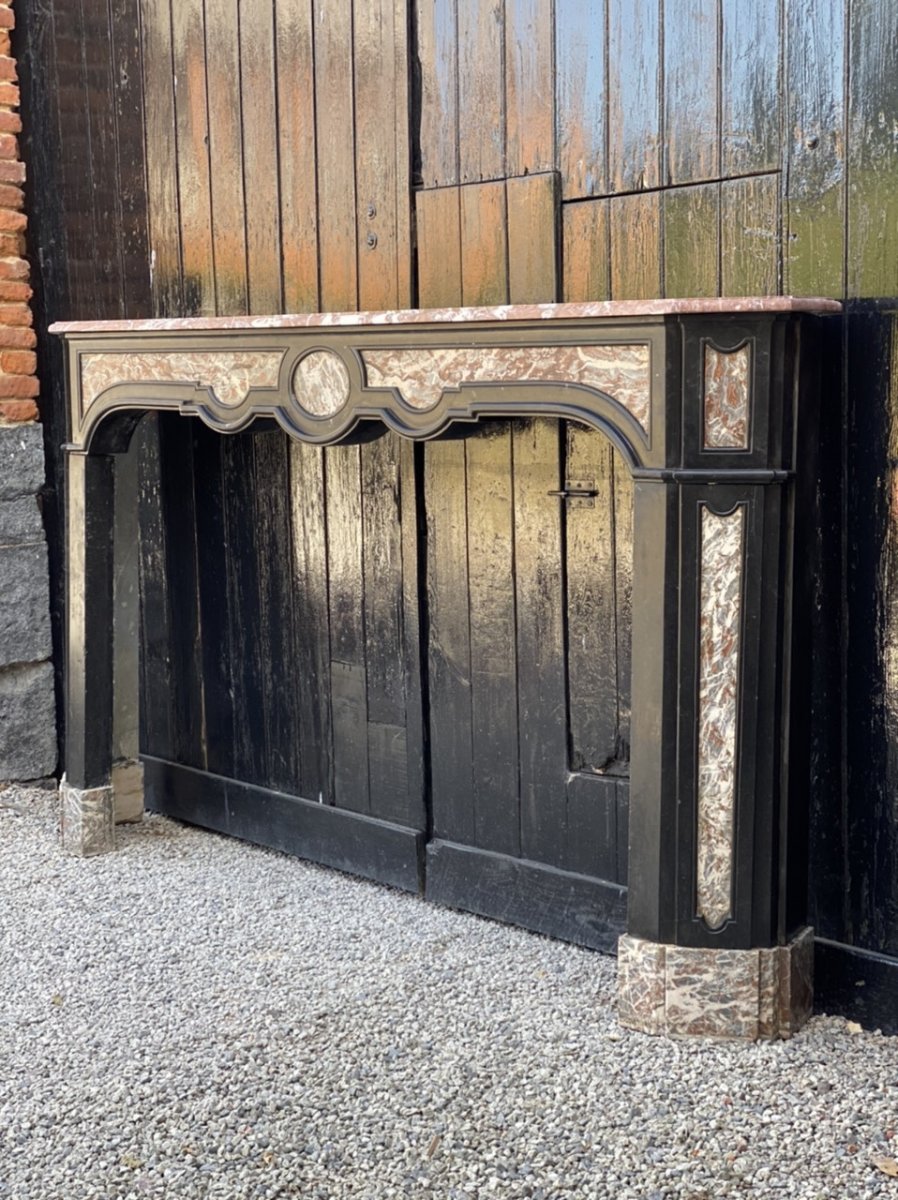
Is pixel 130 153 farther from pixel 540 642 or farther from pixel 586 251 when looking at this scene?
pixel 540 642

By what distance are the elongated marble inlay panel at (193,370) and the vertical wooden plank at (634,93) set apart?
100cm

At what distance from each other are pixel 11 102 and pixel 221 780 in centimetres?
247

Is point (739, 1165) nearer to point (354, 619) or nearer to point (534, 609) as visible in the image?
point (534, 609)

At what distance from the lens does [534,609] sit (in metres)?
3.79

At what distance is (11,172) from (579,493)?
2.67 metres

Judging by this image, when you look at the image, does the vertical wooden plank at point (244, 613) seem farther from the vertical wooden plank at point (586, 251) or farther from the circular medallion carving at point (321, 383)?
Result: the vertical wooden plank at point (586, 251)

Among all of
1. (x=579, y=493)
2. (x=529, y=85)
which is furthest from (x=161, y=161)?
(x=579, y=493)

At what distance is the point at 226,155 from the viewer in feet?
14.5

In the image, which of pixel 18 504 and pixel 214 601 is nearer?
pixel 214 601

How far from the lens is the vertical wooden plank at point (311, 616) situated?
4.35 meters

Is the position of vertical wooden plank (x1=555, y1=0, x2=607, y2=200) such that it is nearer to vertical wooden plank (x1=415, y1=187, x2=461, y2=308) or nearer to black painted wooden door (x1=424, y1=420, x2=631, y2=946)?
vertical wooden plank (x1=415, y1=187, x2=461, y2=308)

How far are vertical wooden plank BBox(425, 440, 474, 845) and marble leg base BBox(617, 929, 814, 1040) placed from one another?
0.94 m

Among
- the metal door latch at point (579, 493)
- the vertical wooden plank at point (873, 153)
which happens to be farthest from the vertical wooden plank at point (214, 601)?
the vertical wooden plank at point (873, 153)

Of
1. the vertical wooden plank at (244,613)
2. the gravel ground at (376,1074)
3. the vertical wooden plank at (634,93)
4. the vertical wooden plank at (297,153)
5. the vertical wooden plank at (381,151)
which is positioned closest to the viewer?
the gravel ground at (376,1074)
